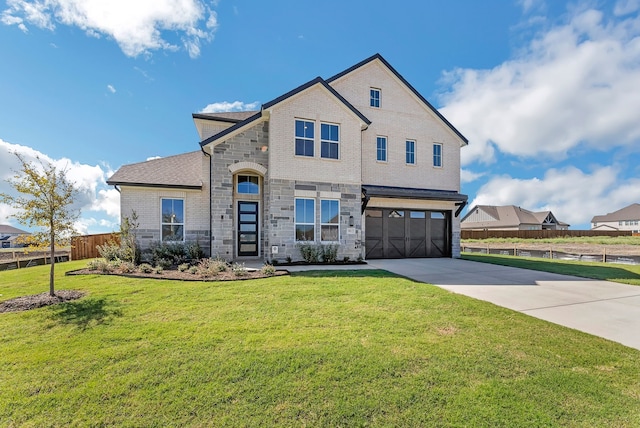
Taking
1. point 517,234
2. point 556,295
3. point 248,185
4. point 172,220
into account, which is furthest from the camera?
point 517,234

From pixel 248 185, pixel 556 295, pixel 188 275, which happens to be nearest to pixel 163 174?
pixel 248 185

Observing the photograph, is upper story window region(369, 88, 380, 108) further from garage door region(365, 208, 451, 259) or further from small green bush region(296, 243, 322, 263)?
small green bush region(296, 243, 322, 263)

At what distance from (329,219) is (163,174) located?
7855mm

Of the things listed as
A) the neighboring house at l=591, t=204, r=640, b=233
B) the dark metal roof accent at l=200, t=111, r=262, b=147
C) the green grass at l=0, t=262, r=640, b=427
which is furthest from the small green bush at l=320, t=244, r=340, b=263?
the neighboring house at l=591, t=204, r=640, b=233

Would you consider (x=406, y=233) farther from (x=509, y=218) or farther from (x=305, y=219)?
(x=509, y=218)

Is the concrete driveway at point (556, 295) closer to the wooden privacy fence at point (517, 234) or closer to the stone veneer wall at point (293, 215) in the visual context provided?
the stone veneer wall at point (293, 215)

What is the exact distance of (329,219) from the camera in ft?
41.8

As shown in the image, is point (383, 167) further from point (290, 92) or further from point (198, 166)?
point (198, 166)

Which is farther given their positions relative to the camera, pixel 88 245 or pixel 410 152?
pixel 410 152

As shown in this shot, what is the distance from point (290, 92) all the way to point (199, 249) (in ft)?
25.0

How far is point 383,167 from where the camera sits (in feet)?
48.3

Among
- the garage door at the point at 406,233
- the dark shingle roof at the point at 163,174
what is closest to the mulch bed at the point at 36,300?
the dark shingle roof at the point at 163,174

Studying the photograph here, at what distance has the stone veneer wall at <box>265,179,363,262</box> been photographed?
11867mm

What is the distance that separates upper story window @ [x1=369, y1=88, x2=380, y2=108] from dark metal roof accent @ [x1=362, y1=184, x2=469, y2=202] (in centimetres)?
428
